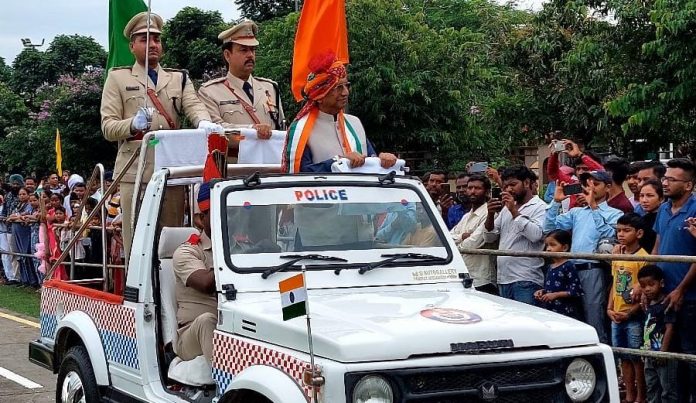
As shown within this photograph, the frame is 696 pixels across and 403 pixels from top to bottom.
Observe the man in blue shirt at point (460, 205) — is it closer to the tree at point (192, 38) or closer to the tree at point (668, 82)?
the tree at point (668, 82)

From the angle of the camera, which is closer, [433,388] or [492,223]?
[433,388]

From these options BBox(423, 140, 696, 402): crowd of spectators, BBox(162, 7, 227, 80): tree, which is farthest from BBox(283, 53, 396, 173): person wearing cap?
BBox(162, 7, 227, 80): tree

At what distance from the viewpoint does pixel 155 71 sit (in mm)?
7625

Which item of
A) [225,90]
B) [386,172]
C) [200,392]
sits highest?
[225,90]

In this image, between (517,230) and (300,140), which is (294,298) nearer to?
(300,140)

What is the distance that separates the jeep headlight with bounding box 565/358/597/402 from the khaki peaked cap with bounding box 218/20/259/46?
3922 mm

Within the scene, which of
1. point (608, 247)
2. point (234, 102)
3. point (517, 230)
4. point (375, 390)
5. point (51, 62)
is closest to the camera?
point (375, 390)

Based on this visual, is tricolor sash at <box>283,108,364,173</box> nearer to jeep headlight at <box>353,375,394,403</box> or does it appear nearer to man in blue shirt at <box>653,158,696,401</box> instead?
man in blue shirt at <box>653,158,696,401</box>

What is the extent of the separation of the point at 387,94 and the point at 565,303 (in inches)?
556

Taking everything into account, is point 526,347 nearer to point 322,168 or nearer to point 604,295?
point 322,168

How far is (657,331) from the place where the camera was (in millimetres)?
6617

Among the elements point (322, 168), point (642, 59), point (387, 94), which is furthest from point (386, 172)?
point (387, 94)

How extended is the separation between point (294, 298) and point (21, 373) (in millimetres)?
6127

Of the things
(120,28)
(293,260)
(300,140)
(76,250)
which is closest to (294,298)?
(293,260)
